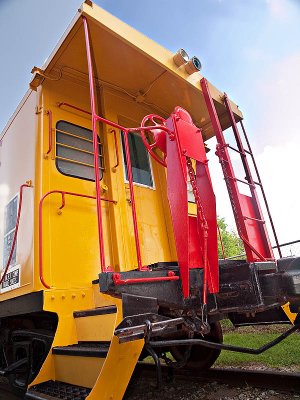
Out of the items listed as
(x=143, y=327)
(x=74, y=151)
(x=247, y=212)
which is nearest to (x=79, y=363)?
(x=143, y=327)

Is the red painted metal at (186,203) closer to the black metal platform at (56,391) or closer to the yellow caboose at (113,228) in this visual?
the yellow caboose at (113,228)

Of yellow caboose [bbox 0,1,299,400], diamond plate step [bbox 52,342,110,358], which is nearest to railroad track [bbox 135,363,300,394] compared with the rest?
yellow caboose [bbox 0,1,299,400]

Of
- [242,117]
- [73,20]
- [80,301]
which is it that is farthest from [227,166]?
[73,20]

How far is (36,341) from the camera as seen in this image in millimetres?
2686

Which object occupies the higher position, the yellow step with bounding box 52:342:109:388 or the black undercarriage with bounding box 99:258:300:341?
the black undercarriage with bounding box 99:258:300:341

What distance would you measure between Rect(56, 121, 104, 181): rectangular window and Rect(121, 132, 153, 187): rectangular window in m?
0.53

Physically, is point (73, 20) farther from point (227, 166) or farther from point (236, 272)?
point (236, 272)

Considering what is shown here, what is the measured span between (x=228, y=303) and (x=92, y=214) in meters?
1.82

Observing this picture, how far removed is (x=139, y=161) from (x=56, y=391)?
2.76 m

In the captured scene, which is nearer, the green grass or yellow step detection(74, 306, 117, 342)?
yellow step detection(74, 306, 117, 342)

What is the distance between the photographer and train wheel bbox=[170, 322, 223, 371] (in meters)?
3.38

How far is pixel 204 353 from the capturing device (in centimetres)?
353

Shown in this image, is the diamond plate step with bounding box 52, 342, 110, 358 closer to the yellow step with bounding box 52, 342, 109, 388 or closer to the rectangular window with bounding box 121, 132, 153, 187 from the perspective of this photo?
the yellow step with bounding box 52, 342, 109, 388

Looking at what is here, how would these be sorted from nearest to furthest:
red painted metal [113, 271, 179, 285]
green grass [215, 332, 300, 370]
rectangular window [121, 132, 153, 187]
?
red painted metal [113, 271, 179, 285], green grass [215, 332, 300, 370], rectangular window [121, 132, 153, 187]
